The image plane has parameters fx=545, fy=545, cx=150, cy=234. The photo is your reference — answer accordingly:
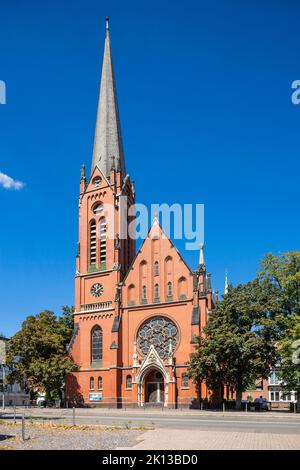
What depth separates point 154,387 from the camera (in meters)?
60.6

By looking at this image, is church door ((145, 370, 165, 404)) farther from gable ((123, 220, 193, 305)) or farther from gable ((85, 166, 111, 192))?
gable ((85, 166, 111, 192))

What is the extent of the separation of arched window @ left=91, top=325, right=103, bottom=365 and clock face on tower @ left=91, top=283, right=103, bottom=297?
4.05m

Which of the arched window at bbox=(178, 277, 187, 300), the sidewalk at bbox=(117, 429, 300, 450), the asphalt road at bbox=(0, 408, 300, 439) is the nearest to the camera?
the sidewalk at bbox=(117, 429, 300, 450)

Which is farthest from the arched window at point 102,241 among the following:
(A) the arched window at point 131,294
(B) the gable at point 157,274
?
(A) the arched window at point 131,294

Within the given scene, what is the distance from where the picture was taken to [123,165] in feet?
246

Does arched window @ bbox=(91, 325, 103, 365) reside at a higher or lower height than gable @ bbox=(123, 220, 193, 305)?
lower

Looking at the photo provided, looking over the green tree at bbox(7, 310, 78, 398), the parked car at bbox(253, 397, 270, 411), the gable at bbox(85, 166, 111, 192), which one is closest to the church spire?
the gable at bbox(85, 166, 111, 192)

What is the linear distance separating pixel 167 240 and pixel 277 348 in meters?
20.2

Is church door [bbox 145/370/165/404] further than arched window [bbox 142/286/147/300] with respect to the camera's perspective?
No

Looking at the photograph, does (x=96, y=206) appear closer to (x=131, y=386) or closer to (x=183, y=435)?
(x=131, y=386)

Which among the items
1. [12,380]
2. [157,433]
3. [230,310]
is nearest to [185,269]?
[230,310]

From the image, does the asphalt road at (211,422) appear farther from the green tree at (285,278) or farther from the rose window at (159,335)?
the rose window at (159,335)

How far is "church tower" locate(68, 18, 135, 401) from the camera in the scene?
6438 centimetres

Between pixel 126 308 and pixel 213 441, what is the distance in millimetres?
45193
